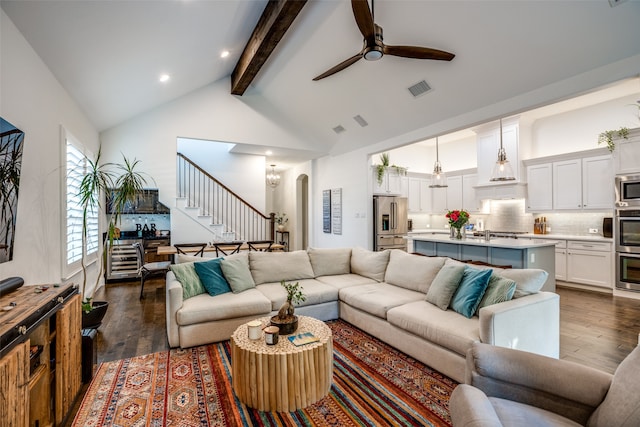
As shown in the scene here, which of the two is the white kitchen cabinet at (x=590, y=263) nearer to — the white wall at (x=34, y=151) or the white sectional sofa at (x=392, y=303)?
the white sectional sofa at (x=392, y=303)

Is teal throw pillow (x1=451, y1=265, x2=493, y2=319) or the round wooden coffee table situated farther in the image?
teal throw pillow (x1=451, y1=265, x2=493, y2=319)

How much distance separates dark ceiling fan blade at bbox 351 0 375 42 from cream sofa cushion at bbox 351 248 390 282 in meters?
2.62

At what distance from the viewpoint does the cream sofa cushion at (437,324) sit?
2.42 metres

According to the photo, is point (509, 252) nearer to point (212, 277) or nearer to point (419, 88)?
point (419, 88)

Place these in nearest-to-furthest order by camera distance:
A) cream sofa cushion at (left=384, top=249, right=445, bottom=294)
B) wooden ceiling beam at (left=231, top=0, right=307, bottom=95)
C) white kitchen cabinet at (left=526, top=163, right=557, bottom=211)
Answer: cream sofa cushion at (left=384, top=249, right=445, bottom=294) < wooden ceiling beam at (left=231, top=0, right=307, bottom=95) < white kitchen cabinet at (left=526, top=163, right=557, bottom=211)

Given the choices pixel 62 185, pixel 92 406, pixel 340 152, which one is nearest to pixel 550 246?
pixel 340 152

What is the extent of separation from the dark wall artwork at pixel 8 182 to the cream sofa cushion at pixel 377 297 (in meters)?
3.04

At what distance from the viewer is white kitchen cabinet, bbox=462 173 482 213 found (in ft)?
25.1

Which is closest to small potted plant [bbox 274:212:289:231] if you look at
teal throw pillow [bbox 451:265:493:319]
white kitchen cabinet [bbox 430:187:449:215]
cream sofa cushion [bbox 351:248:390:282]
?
white kitchen cabinet [bbox 430:187:449:215]

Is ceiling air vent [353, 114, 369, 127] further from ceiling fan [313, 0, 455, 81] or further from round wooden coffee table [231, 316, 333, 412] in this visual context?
round wooden coffee table [231, 316, 333, 412]

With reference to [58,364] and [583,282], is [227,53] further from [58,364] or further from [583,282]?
[583,282]

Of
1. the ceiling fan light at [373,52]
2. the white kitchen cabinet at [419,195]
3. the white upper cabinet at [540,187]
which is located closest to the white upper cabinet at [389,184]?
the white kitchen cabinet at [419,195]

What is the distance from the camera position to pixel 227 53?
5250mm

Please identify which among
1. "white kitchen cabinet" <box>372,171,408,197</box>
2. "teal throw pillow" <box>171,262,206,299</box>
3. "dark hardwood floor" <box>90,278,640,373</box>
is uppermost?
"white kitchen cabinet" <box>372,171,408,197</box>
